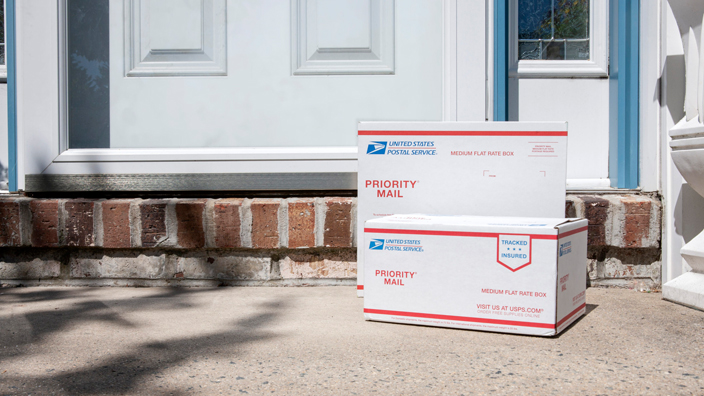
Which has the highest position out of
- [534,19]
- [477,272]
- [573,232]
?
[534,19]

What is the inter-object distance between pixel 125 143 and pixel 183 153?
0.95ft

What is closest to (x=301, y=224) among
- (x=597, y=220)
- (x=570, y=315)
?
(x=570, y=315)

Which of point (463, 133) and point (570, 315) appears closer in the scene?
point (570, 315)

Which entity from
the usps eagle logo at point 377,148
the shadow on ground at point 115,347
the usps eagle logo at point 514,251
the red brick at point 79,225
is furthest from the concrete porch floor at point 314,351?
the usps eagle logo at point 377,148

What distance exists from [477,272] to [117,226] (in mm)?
1447

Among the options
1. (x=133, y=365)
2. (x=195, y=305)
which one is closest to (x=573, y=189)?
(x=195, y=305)

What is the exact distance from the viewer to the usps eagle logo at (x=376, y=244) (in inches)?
→ 56.2

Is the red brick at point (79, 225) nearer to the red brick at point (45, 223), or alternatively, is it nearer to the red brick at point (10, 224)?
the red brick at point (45, 223)

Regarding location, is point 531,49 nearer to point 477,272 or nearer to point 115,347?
point 477,272

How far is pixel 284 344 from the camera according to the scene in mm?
1224

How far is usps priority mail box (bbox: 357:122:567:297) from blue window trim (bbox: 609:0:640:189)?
27.0 inches

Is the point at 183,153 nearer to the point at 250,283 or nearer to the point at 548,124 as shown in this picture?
the point at 250,283

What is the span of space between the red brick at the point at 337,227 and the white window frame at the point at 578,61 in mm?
1020

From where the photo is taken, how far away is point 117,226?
1.92 metres
